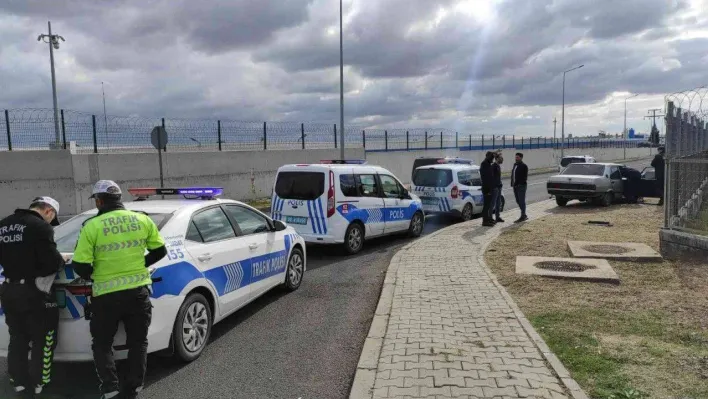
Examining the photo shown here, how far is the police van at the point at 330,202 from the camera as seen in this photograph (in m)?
9.66

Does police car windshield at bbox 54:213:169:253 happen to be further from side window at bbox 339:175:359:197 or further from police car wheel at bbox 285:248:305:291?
side window at bbox 339:175:359:197

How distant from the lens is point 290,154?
22672mm

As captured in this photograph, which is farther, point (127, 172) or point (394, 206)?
point (127, 172)

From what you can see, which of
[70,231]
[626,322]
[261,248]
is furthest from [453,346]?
[70,231]

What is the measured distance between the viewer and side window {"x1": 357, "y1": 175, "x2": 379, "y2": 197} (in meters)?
10.4

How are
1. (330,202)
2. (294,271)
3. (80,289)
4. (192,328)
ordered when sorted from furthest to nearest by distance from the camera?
(330,202) < (294,271) < (192,328) < (80,289)

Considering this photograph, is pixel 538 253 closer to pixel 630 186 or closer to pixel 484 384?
pixel 484 384

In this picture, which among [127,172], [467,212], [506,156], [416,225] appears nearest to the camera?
[416,225]

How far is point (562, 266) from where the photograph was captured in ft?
26.4

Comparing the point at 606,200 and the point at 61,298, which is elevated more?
the point at 61,298

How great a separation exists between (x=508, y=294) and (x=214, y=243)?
367 cm

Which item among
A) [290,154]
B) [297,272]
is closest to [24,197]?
[290,154]

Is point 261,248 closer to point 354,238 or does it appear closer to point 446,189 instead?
point 354,238

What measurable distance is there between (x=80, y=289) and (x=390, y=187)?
782 centimetres
